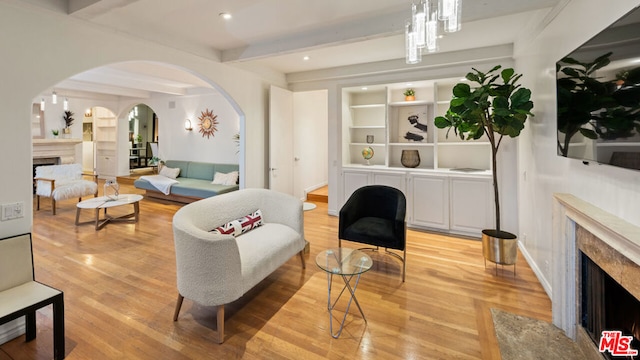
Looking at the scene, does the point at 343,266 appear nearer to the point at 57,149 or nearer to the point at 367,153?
the point at 367,153

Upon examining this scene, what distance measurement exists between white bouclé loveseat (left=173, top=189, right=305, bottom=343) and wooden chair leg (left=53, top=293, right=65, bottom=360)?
681 millimetres

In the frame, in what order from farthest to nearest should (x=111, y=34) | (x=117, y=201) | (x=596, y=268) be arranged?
1. (x=117, y=201)
2. (x=111, y=34)
3. (x=596, y=268)

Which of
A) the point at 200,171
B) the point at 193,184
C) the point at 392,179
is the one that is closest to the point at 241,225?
the point at 392,179

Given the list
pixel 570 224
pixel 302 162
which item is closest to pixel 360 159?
pixel 302 162

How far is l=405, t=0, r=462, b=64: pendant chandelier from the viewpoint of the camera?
5.18 ft

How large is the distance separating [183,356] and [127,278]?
1.54 metres

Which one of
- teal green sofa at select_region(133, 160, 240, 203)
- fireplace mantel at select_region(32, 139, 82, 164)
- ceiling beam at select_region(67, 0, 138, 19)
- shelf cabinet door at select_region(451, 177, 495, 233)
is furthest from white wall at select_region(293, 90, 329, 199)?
fireplace mantel at select_region(32, 139, 82, 164)

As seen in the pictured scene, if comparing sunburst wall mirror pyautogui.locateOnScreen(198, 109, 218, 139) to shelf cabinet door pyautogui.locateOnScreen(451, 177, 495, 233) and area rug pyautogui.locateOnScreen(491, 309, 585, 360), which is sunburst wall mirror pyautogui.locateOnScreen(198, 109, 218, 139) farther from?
area rug pyautogui.locateOnScreen(491, 309, 585, 360)

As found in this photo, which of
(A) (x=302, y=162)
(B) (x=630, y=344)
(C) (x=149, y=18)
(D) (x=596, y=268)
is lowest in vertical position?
(B) (x=630, y=344)

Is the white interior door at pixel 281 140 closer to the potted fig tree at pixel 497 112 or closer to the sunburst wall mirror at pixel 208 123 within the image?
the sunburst wall mirror at pixel 208 123

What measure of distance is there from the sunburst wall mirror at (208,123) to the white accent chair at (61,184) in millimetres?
2665

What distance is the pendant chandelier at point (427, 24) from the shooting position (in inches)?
62.2

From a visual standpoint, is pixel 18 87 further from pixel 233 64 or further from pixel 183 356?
pixel 233 64

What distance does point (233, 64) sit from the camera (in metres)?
4.54
